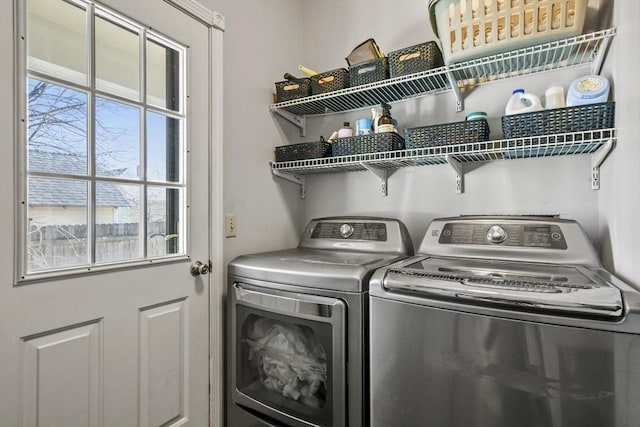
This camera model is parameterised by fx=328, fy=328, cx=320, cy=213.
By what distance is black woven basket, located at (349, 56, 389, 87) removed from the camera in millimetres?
1572

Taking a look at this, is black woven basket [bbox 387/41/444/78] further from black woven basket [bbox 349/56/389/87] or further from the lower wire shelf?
the lower wire shelf

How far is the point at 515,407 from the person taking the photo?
863mm

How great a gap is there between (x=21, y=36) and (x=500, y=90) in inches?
73.0

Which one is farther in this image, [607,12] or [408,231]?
[408,231]

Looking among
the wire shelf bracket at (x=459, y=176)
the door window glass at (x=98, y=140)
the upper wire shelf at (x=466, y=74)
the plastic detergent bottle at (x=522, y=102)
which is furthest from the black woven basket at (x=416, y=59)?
the door window glass at (x=98, y=140)

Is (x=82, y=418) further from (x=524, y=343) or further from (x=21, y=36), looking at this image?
(x=524, y=343)

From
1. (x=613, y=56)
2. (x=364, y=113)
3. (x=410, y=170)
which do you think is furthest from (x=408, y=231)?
(x=613, y=56)

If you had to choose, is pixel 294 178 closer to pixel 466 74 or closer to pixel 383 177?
pixel 383 177

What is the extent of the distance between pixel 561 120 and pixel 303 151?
115 cm

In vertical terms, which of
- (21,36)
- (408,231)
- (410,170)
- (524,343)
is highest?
(21,36)

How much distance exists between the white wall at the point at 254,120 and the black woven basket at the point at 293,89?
0.27 ft

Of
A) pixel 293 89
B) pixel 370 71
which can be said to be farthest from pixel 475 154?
pixel 293 89

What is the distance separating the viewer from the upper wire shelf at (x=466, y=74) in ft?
4.14

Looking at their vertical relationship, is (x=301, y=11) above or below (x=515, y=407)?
above
